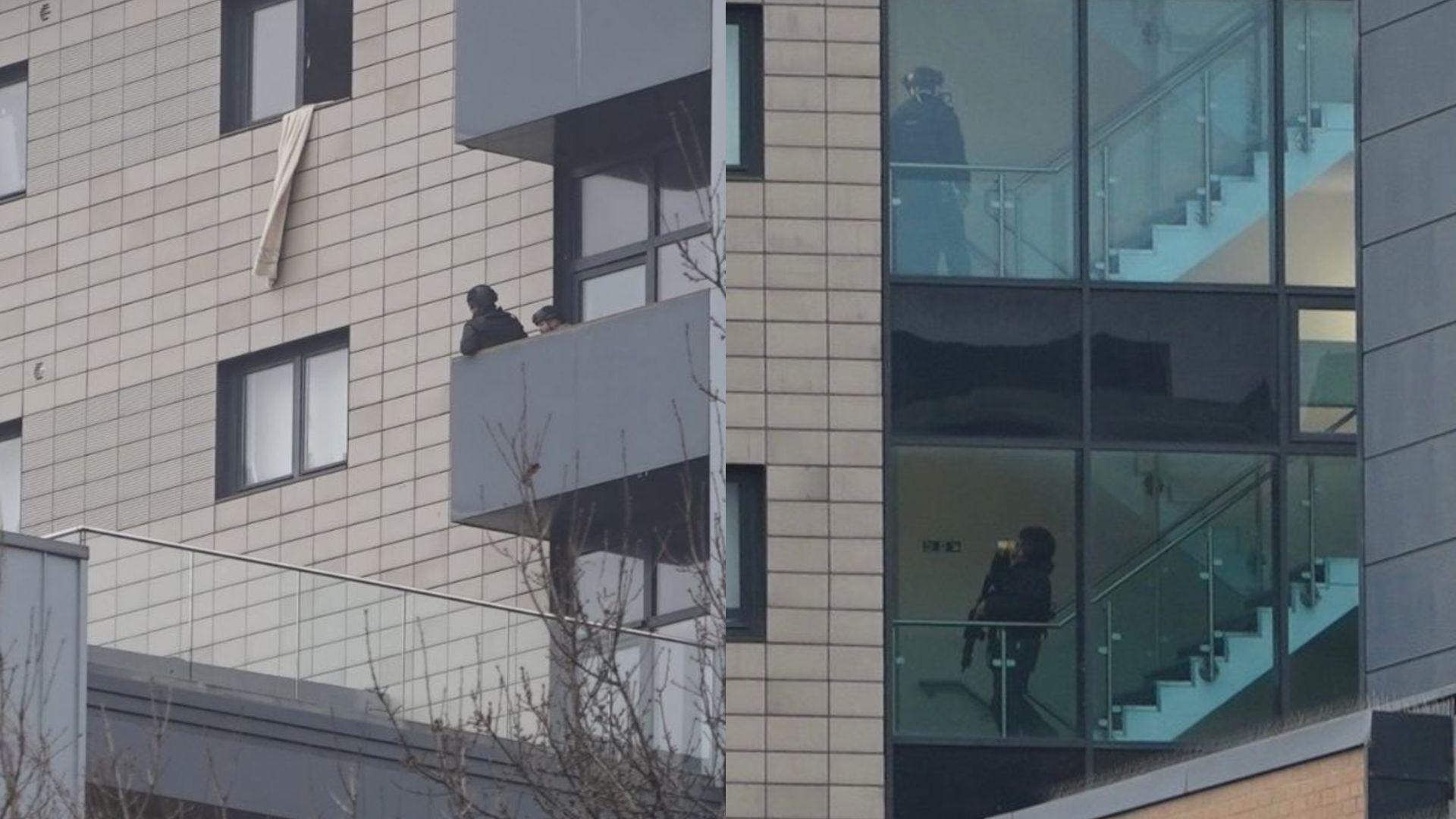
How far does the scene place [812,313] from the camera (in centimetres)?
2739

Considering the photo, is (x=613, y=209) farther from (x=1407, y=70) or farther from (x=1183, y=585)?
(x=1407, y=70)

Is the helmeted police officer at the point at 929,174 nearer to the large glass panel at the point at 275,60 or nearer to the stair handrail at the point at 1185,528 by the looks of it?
the stair handrail at the point at 1185,528

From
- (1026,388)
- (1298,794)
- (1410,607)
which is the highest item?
(1026,388)

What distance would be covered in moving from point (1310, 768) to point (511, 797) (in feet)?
35.6

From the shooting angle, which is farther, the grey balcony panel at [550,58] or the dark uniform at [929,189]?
the grey balcony panel at [550,58]

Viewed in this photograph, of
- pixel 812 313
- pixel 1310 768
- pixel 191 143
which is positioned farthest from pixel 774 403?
pixel 191 143

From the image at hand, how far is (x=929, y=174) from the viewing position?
91.0 ft

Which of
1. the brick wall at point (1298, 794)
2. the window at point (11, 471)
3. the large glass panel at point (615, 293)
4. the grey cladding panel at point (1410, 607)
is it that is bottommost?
the brick wall at point (1298, 794)

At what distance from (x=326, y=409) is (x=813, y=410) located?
36.7 ft

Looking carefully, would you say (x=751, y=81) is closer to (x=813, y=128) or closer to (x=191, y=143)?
(x=813, y=128)

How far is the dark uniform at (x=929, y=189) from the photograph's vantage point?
27500mm

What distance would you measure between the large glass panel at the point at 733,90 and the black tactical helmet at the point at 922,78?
3.90 feet

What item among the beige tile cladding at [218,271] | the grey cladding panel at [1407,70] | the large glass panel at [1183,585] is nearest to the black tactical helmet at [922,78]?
the large glass panel at [1183,585]

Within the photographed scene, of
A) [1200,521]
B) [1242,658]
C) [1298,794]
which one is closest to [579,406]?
[1200,521]
